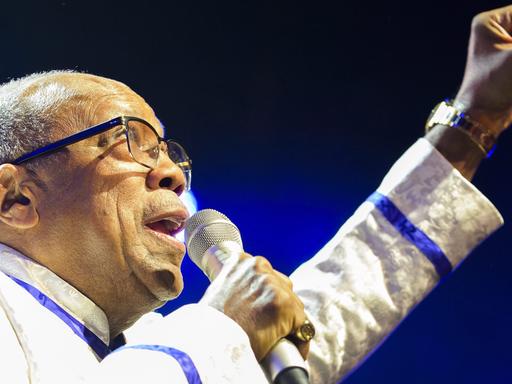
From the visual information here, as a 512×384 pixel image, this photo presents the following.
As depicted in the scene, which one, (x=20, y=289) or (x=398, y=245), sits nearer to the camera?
(x=398, y=245)

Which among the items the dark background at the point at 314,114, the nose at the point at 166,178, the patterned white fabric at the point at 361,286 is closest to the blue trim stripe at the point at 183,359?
the patterned white fabric at the point at 361,286

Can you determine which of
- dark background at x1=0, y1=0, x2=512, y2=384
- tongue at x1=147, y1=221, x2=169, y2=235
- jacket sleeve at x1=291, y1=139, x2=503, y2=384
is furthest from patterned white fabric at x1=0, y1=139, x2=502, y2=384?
dark background at x1=0, y1=0, x2=512, y2=384

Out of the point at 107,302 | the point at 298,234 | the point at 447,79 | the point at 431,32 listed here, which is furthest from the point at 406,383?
the point at 107,302

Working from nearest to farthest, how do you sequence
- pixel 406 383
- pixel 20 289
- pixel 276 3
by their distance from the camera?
pixel 20 289
pixel 276 3
pixel 406 383

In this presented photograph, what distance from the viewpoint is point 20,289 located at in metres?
1.42

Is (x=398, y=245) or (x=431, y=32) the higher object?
(x=431, y=32)

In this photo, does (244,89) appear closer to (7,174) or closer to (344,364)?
(7,174)

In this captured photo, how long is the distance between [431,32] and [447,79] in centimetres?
23

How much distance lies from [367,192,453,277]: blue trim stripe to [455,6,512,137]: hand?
225 millimetres

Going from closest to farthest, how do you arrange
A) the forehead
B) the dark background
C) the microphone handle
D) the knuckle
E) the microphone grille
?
the microphone handle
the knuckle
the microphone grille
the forehead
the dark background

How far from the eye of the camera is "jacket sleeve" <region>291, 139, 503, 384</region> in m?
1.27

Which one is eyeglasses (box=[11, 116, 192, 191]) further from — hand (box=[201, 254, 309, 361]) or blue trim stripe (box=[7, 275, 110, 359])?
hand (box=[201, 254, 309, 361])

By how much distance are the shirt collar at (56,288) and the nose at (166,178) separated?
0.30 m

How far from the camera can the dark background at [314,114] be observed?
323cm
